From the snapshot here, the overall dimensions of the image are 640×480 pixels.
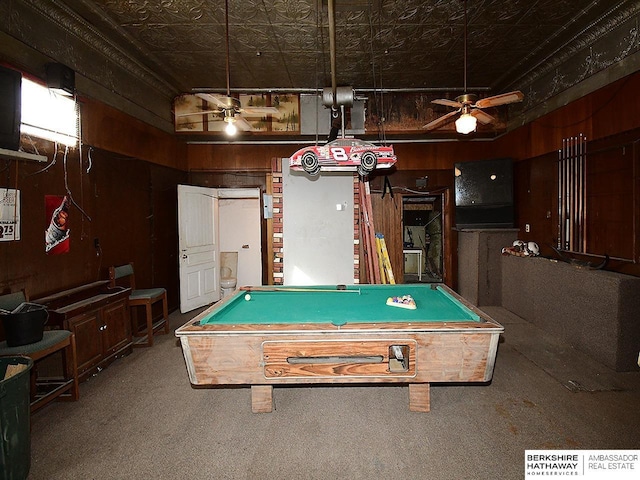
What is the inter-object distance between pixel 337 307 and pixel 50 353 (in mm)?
2189

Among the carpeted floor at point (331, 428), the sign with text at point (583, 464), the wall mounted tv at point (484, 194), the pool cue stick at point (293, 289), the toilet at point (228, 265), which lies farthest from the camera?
the toilet at point (228, 265)

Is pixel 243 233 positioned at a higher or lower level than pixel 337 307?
higher

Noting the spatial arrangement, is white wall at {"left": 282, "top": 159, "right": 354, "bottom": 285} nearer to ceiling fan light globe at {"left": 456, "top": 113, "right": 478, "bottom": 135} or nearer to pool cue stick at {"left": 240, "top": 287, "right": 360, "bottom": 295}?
pool cue stick at {"left": 240, "top": 287, "right": 360, "bottom": 295}

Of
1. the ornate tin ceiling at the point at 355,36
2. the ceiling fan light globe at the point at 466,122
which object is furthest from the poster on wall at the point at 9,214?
the ceiling fan light globe at the point at 466,122

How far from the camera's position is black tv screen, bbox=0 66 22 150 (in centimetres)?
248

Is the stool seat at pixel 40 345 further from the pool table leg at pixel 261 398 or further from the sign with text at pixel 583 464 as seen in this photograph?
the sign with text at pixel 583 464

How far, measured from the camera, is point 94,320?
3213mm

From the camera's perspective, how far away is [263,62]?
14.3ft

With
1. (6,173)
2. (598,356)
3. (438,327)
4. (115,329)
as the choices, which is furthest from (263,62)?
(598,356)

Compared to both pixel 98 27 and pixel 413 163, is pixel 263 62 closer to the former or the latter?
pixel 98 27

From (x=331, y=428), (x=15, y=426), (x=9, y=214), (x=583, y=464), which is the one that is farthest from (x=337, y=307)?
(x=9, y=214)

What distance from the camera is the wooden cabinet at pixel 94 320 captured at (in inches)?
117

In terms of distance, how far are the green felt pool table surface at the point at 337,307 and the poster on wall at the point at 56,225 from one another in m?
1.76

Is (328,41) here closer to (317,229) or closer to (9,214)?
(317,229)
